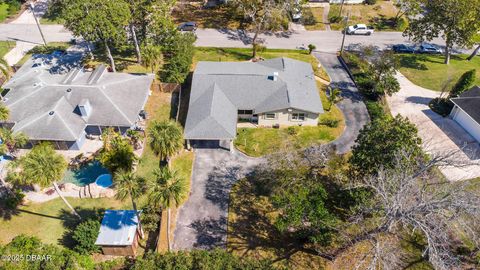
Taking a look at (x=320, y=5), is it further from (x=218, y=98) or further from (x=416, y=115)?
(x=218, y=98)

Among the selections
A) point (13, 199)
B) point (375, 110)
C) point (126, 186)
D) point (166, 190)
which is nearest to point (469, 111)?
point (375, 110)

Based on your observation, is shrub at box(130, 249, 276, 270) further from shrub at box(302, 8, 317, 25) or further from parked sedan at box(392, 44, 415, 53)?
shrub at box(302, 8, 317, 25)

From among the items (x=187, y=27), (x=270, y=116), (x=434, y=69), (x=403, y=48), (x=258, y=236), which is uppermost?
(x=187, y=27)

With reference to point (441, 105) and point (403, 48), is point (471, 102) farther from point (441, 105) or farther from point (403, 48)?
point (403, 48)

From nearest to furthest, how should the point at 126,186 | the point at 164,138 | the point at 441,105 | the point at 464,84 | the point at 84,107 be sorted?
the point at 126,186 → the point at 164,138 → the point at 84,107 → the point at 464,84 → the point at 441,105

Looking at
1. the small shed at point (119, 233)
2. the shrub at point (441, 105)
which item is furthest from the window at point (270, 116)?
the shrub at point (441, 105)

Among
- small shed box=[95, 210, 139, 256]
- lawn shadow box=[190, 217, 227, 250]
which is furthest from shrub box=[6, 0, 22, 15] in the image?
lawn shadow box=[190, 217, 227, 250]
